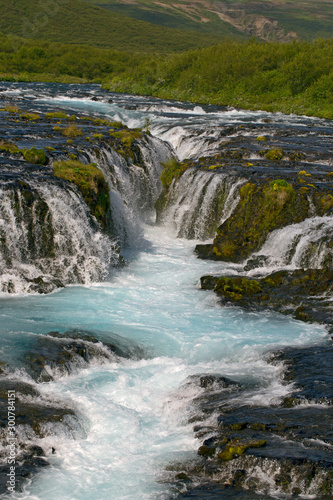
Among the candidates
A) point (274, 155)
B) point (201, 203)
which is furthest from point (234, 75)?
point (201, 203)

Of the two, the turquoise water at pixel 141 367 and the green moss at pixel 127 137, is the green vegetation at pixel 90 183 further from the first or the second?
the green moss at pixel 127 137

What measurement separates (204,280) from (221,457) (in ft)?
30.2

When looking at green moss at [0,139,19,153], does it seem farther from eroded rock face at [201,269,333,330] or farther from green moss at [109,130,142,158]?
eroded rock face at [201,269,333,330]

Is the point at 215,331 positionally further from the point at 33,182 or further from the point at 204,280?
the point at 33,182

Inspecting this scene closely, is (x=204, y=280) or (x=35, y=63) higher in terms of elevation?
(x=35, y=63)

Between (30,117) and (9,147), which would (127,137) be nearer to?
(9,147)

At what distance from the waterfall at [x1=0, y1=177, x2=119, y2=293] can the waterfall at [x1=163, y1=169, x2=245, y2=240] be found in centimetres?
566

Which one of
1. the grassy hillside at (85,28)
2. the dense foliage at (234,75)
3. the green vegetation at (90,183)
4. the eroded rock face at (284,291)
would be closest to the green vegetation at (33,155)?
the green vegetation at (90,183)

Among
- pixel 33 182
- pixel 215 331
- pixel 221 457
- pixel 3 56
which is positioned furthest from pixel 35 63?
pixel 221 457

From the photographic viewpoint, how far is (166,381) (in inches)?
471

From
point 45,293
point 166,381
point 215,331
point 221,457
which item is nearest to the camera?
point 221,457

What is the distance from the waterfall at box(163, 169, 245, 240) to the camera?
2269 centimetres

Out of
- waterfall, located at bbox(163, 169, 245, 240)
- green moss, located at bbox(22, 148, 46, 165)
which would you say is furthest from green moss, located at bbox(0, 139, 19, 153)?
waterfall, located at bbox(163, 169, 245, 240)

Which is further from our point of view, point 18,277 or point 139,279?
point 139,279
